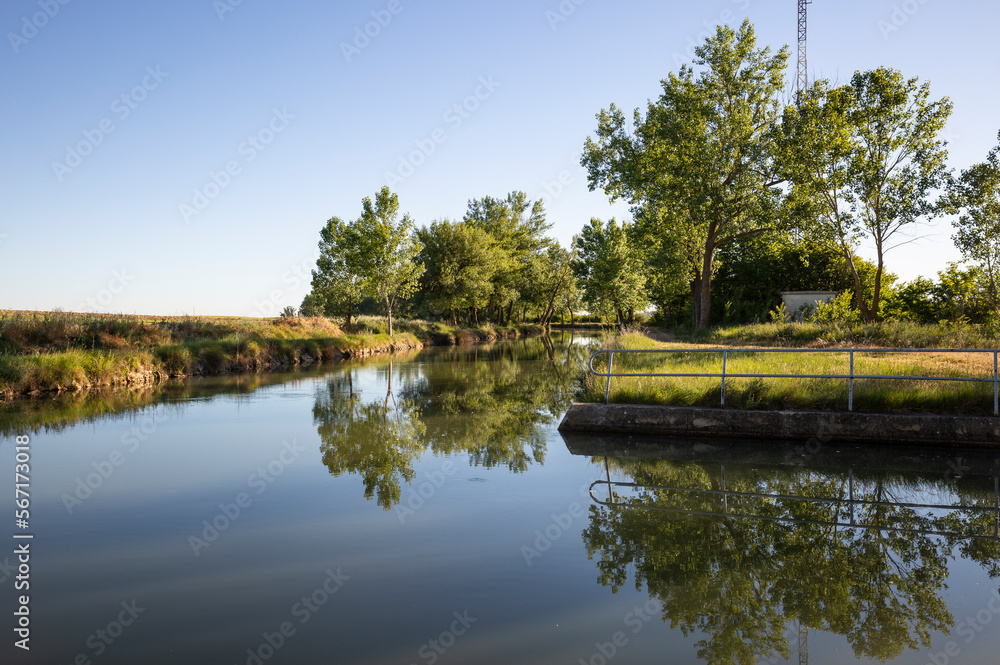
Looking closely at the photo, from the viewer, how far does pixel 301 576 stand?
5.15 metres

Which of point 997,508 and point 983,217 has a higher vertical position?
point 983,217

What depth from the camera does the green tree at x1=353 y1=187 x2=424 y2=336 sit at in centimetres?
3956

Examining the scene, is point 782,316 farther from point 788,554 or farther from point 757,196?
point 788,554

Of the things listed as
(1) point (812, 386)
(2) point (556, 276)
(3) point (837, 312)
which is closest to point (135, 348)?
(1) point (812, 386)

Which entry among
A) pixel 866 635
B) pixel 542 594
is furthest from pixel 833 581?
pixel 542 594

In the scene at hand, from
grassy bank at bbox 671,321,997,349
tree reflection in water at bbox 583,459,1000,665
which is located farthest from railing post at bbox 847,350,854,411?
grassy bank at bbox 671,321,997,349

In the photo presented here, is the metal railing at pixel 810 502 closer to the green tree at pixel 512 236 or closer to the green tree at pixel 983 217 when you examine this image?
the green tree at pixel 983 217

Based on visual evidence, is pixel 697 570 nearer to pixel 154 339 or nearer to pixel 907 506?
pixel 907 506
